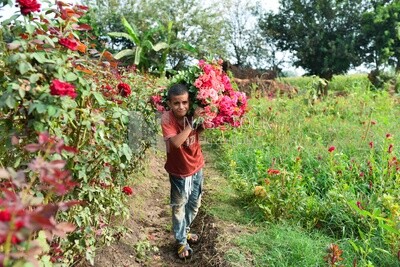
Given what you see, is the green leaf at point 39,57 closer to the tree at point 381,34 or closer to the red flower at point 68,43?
the red flower at point 68,43

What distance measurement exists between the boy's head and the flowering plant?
8 centimetres

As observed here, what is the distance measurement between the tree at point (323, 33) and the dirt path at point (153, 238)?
22.0m

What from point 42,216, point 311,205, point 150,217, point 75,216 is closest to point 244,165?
point 150,217

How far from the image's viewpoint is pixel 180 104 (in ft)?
10.6

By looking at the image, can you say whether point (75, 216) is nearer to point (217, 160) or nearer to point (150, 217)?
point (150, 217)

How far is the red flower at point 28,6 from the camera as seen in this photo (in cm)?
170

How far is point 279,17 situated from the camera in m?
28.1

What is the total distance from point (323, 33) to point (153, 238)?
79.6ft

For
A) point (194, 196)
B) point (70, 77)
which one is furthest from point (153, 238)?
point (70, 77)

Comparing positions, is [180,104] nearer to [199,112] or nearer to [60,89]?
[199,112]

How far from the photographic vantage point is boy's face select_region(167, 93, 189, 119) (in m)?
3.23

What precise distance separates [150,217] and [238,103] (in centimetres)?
157

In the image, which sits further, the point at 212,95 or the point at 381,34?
the point at 381,34

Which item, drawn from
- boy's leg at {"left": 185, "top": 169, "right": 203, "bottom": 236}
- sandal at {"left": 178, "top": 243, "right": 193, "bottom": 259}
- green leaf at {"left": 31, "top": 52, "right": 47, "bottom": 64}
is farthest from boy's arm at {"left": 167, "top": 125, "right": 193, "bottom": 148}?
green leaf at {"left": 31, "top": 52, "right": 47, "bottom": 64}
